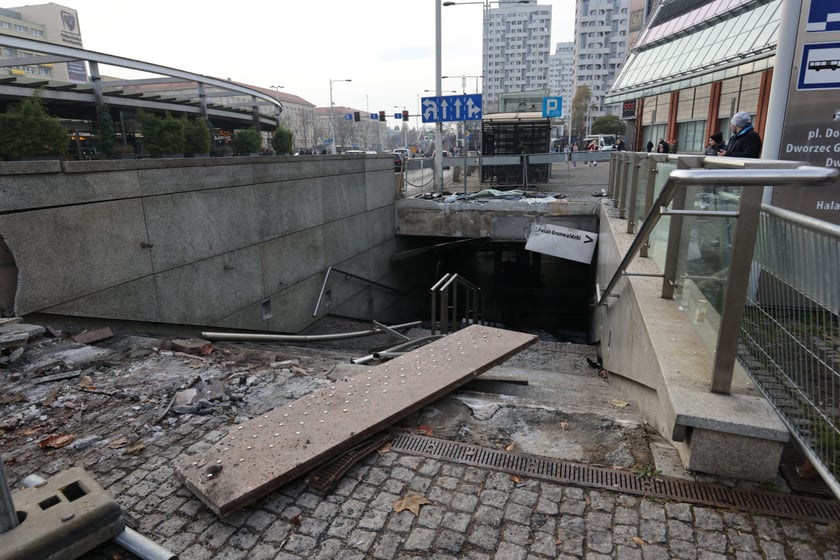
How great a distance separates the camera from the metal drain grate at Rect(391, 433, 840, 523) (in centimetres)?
235

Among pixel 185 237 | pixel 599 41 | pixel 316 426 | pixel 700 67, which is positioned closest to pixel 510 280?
pixel 700 67

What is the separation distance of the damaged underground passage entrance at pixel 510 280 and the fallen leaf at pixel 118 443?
1048 cm

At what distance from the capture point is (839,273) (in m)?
1.93

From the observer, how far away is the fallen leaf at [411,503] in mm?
2521

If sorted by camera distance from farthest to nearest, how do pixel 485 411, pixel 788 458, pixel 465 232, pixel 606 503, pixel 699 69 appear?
pixel 699 69
pixel 465 232
pixel 485 411
pixel 788 458
pixel 606 503

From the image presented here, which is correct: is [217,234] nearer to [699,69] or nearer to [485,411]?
[485,411]

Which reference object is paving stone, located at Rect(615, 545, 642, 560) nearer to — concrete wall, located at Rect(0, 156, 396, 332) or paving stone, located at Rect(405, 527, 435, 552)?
paving stone, located at Rect(405, 527, 435, 552)

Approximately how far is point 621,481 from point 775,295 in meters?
1.19

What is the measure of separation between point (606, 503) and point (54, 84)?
1031 centimetres

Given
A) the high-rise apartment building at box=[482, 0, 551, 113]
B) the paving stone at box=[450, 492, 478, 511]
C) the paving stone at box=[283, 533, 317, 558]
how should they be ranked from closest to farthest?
the paving stone at box=[283, 533, 317, 558], the paving stone at box=[450, 492, 478, 511], the high-rise apartment building at box=[482, 0, 551, 113]

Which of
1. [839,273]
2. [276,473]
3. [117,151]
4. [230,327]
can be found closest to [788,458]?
[839,273]

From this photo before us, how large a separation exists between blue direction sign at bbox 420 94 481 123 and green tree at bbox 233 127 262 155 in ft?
16.5

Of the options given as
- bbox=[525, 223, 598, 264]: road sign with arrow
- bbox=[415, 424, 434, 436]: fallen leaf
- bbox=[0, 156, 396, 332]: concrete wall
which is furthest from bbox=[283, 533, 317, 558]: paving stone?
bbox=[525, 223, 598, 264]: road sign with arrow

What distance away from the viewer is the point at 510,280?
60.9 ft
